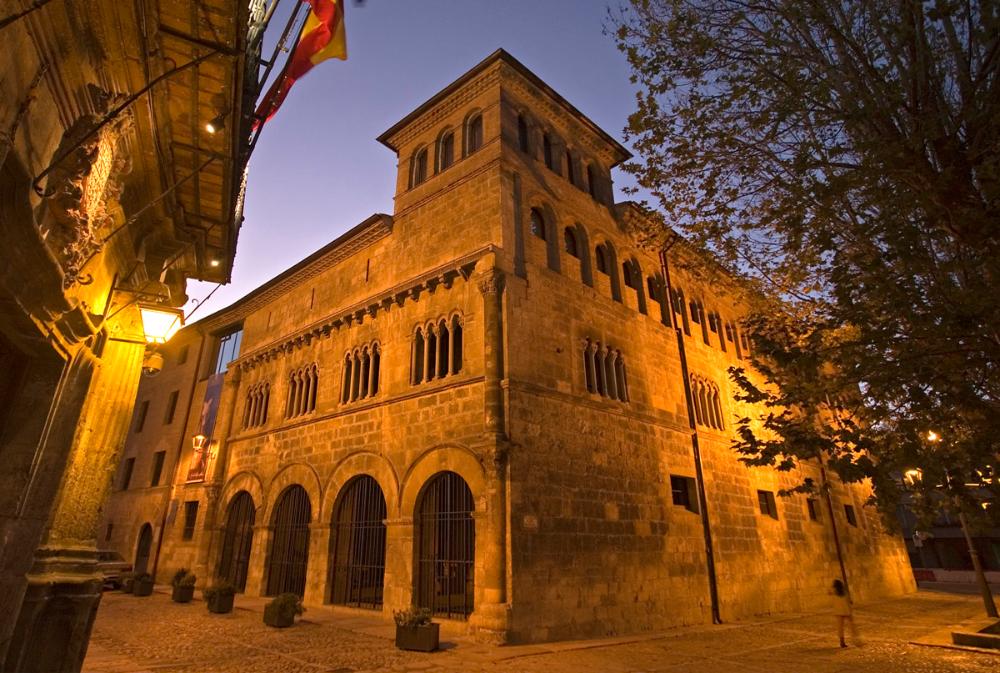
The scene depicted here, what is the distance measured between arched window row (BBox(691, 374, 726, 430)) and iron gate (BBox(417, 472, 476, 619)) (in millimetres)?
8176

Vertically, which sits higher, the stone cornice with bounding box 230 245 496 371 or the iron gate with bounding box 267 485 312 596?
the stone cornice with bounding box 230 245 496 371

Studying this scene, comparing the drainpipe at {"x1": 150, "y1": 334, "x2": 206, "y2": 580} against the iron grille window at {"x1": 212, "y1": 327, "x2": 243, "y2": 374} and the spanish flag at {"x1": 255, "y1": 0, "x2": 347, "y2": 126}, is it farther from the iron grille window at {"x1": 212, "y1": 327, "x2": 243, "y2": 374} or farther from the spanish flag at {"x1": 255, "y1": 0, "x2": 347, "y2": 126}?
the spanish flag at {"x1": 255, "y1": 0, "x2": 347, "y2": 126}

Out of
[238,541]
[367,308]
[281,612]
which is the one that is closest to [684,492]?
[367,308]

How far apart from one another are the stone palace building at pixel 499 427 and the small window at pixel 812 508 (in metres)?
0.07

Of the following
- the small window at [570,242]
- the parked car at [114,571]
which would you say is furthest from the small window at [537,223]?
the parked car at [114,571]

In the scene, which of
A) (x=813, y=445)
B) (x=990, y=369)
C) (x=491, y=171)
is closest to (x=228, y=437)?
(x=491, y=171)

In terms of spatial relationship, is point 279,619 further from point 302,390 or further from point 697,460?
point 697,460

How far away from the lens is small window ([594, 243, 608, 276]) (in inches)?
597

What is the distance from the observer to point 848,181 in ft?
18.6

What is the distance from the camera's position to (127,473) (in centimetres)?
2341

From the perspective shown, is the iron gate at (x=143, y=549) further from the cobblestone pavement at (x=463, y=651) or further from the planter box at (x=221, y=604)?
the planter box at (x=221, y=604)

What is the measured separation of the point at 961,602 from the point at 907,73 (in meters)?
20.3

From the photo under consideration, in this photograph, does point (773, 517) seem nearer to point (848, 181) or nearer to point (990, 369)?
point (990, 369)

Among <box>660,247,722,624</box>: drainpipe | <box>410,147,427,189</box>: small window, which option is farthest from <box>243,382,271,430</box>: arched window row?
<box>660,247,722,624</box>: drainpipe
